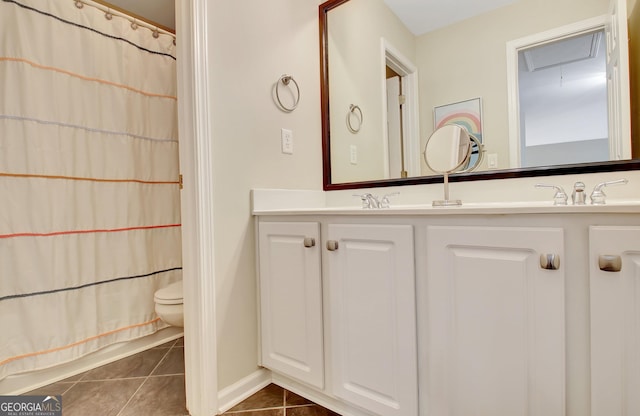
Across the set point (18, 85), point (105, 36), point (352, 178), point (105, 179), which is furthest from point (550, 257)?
point (105, 36)

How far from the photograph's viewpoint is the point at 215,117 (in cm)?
124

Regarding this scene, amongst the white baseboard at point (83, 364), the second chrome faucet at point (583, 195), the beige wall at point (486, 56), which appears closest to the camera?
the second chrome faucet at point (583, 195)

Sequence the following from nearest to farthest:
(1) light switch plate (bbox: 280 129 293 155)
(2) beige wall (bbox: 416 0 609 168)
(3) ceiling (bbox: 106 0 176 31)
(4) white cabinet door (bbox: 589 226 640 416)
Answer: (4) white cabinet door (bbox: 589 226 640 416)
(2) beige wall (bbox: 416 0 609 168)
(1) light switch plate (bbox: 280 129 293 155)
(3) ceiling (bbox: 106 0 176 31)

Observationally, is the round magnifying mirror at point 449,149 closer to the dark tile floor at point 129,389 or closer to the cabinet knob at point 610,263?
the cabinet knob at point 610,263

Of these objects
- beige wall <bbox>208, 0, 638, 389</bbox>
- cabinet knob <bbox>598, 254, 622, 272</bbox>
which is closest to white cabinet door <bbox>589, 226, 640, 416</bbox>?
cabinet knob <bbox>598, 254, 622, 272</bbox>

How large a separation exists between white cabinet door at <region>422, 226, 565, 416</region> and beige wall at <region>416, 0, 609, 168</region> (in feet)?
1.98

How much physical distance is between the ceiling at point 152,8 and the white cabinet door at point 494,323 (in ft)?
7.31

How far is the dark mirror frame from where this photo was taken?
1050mm

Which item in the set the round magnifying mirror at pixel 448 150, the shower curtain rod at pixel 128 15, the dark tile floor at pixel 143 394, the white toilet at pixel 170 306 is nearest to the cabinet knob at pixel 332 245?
the round magnifying mirror at pixel 448 150

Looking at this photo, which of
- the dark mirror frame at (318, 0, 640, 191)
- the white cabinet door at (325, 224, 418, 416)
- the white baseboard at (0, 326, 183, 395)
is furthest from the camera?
the white baseboard at (0, 326, 183, 395)

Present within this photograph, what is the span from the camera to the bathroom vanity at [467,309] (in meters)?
0.68

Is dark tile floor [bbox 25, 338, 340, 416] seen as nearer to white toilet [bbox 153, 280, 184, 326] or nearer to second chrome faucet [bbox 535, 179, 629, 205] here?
white toilet [bbox 153, 280, 184, 326]

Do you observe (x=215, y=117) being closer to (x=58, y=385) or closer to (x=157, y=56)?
(x=157, y=56)

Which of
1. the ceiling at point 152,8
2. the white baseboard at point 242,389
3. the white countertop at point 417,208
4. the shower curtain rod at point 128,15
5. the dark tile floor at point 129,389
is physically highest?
the ceiling at point 152,8
